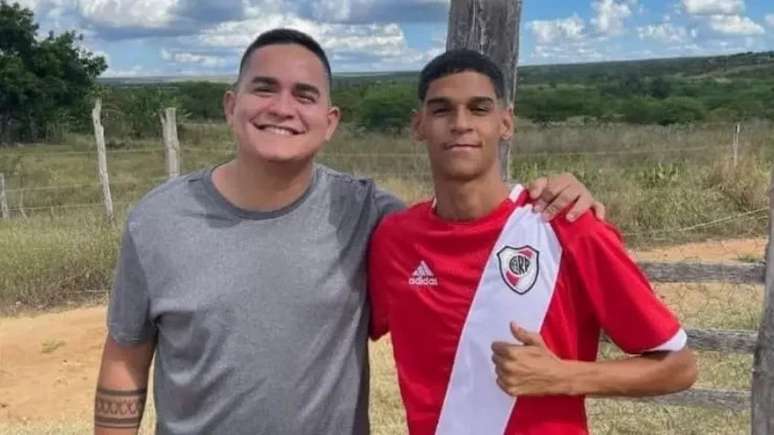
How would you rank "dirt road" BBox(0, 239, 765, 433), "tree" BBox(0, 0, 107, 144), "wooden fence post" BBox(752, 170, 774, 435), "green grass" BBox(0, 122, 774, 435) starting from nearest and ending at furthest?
"wooden fence post" BBox(752, 170, 774, 435) < "green grass" BBox(0, 122, 774, 435) < "dirt road" BBox(0, 239, 765, 433) < "tree" BBox(0, 0, 107, 144)

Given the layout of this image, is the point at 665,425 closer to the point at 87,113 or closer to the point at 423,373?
the point at 423,373

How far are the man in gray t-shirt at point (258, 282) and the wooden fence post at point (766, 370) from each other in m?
2.18

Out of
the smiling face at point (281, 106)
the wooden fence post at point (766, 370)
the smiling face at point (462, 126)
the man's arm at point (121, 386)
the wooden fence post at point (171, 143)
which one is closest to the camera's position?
the smiling face at point (462, 126)

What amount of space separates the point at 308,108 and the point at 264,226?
29 cm

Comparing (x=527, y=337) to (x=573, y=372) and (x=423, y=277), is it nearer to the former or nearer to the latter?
(x=573, y=372)

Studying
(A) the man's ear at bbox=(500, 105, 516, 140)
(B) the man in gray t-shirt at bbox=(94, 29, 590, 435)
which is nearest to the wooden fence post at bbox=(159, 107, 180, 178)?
(B) the man in gray t-shirt at bbox=(94, 29, 590, 435)

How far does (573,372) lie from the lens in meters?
1.94

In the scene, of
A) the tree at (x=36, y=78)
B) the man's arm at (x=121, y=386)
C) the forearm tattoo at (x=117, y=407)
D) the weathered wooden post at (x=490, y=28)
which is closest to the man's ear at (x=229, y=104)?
the man's arm at (x=121, y=386)

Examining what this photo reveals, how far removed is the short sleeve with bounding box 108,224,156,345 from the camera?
2211 millimetres

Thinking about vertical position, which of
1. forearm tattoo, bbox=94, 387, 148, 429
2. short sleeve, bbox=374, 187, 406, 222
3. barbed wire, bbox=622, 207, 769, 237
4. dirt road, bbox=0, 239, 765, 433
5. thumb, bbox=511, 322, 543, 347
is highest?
short sleeve, bbox=374, 187, 406, 222

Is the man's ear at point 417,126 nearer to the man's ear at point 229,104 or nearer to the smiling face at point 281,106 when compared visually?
the smiling face at point 281,106

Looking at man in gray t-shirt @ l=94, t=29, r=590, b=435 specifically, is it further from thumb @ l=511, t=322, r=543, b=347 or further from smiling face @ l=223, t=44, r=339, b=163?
thumb @ l=511, t=322, r=543, b=347

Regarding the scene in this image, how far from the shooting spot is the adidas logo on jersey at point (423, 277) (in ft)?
6.88

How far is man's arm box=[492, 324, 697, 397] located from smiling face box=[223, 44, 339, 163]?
0.64 m
